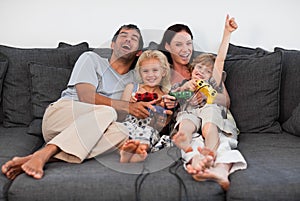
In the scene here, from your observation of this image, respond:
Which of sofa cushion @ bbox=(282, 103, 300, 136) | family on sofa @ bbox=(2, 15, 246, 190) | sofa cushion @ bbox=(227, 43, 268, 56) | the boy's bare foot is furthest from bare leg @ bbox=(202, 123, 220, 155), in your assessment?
sofa cushion @ bbox=(227, 43, 268, 56)

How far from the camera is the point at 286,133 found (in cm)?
246

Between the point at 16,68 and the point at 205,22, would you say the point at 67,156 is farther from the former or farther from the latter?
the point at 205,22

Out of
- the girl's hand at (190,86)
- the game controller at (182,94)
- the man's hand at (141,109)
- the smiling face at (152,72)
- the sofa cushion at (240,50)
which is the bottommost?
the man's hand at (141,109)

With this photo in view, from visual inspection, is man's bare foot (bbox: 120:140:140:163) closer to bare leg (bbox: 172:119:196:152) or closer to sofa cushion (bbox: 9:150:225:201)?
sofa cushion (bbox: 9:150:225:201)

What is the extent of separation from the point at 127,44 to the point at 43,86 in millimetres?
534

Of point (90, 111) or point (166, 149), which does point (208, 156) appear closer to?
point (166, 149)

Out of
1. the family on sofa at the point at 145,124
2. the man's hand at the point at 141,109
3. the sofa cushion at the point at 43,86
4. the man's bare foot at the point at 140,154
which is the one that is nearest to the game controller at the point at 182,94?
the family on sofa at the point at 145,124

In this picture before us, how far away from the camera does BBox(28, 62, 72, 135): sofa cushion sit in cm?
255

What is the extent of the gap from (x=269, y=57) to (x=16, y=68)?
55.8 inches

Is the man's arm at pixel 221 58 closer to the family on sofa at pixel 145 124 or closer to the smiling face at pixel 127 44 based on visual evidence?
the family on sofa at pixel 145 124

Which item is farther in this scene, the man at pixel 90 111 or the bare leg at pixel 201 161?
the man at pixel 90 111

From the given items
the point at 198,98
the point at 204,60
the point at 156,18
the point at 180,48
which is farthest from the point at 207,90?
the point at 156,18

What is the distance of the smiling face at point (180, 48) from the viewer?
243cm

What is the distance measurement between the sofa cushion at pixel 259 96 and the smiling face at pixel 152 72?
17.3 inches
